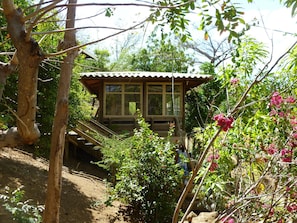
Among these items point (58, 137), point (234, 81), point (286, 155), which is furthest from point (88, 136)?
point (286, 155)

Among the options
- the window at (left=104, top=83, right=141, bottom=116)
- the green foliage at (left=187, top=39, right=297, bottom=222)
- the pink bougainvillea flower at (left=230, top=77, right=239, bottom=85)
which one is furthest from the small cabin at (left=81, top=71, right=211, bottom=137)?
the pink bougainvillea flower at (left=230, top=77, right=239, bottom=85)

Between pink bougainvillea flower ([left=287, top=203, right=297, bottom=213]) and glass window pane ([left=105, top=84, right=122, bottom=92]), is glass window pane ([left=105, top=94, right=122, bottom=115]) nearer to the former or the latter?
glass window pane ([left=105, top=84, right=122, bottom=92])

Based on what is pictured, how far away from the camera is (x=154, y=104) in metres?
17.0

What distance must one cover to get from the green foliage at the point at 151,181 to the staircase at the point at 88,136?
182 inches

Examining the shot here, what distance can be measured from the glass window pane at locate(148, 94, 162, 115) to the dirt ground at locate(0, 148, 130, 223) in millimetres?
4233

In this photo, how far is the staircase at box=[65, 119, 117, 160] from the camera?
533 inches

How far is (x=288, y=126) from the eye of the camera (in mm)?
3951

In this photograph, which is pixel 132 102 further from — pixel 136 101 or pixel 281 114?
pixel 281 114

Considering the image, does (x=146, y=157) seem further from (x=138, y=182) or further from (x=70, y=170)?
(x=70, y=170)

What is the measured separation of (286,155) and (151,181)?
4.78 meters

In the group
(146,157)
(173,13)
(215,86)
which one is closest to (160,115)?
(215,86)

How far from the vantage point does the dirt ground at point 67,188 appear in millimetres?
9164

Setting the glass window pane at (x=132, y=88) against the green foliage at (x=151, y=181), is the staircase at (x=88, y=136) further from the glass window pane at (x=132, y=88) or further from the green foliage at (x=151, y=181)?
the green foliage at (x=151, y=181)

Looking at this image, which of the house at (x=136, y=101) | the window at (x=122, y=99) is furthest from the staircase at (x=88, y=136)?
the window at (x=122, y=99)
